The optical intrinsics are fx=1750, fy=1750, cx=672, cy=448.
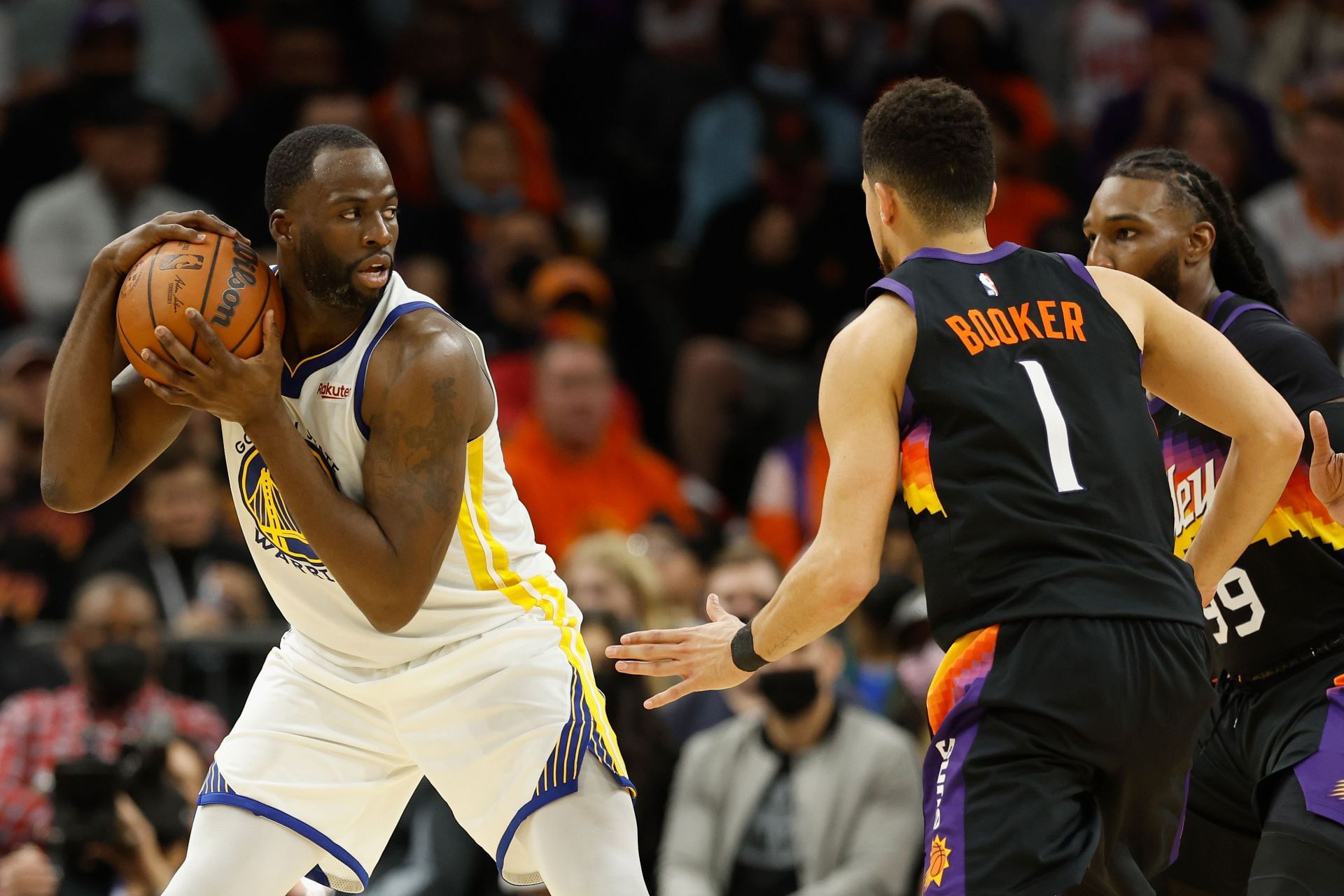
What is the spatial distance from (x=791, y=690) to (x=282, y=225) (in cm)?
367

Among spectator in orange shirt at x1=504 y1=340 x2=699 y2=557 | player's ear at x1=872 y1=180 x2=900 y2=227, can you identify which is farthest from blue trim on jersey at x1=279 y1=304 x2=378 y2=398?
spectator in orange shirt at x1=504 y1=340 x2=699 y2=557

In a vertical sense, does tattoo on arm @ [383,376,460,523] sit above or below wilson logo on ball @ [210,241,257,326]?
below

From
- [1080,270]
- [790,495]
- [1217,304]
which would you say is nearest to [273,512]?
[1080,270]

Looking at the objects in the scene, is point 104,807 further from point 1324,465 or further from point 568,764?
point 1324,465

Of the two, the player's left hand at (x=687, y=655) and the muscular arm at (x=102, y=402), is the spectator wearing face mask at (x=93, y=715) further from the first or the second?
the player's left hand at (x=687, y=655)

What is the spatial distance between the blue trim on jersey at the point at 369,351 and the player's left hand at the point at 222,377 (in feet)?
0.70

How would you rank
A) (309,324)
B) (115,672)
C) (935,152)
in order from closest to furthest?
(935,152)
(309,324)
(115,672)

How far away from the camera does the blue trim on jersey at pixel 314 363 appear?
4301 millimetres

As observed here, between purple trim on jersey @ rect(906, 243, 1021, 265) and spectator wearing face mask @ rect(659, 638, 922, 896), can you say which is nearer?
purple trim on jersey @ rect(906, 243, 1021, 265)

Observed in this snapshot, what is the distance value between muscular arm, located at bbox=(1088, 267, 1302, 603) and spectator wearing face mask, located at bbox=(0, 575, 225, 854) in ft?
15.2

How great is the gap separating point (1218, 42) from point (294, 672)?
10267 millimetres

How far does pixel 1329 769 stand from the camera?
14.1ft

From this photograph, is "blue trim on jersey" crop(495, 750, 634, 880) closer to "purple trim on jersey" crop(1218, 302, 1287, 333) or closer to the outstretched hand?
the outstretched hand

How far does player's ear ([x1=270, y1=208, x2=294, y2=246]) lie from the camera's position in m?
4.28
